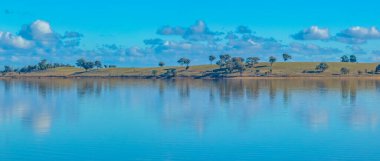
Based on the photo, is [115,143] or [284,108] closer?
[115,143]

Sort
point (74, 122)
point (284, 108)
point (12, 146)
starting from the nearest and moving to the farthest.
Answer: point (12, 146), point (74, 122), point (284, 108)

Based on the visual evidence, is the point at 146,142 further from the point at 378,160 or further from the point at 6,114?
the point at 6,114

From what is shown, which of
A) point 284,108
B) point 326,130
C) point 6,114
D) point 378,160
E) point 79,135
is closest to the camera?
point 378,160

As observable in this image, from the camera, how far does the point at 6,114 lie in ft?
224

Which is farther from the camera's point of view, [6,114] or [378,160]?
[6,114]

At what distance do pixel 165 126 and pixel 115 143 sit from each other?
37.3 ft

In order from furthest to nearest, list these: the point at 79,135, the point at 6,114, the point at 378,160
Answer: the point at 6,114 → the point at 79,135 → the point at 378,160

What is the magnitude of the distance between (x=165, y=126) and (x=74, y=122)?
10378 mm

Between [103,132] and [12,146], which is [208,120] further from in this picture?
[12,146]

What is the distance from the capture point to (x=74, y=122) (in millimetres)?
59531

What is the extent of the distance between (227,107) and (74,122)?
86.5 feet

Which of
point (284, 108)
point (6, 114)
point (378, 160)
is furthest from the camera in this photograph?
point (284, 108)

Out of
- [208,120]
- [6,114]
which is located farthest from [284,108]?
[6,114]

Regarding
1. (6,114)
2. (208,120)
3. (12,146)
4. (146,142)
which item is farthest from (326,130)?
(6,114)
